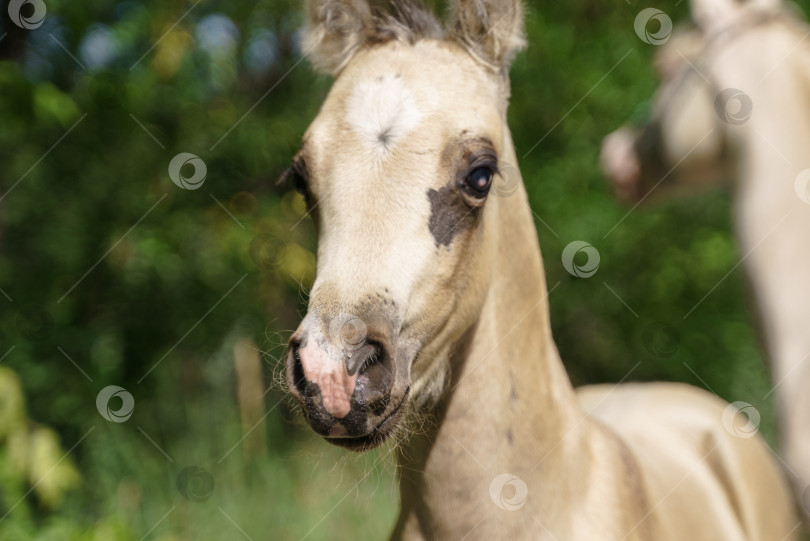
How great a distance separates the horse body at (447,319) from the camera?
1702mm

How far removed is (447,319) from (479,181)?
39 centimetres

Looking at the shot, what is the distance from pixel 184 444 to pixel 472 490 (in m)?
4.13

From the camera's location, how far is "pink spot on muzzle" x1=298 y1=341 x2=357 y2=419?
157cm

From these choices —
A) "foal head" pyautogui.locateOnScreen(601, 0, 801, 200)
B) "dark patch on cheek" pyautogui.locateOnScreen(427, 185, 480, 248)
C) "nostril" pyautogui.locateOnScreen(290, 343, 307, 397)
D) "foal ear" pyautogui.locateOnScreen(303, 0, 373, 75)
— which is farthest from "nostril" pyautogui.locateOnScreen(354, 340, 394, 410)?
"foal ear" pyautogui.locateOnScreen(303, 0, 373, 75)

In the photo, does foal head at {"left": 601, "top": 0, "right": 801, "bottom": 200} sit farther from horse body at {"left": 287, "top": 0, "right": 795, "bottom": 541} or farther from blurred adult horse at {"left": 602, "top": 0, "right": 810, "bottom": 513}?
horse body at {"left": 287, "top": 0, "right": 795, "bottom": 541}

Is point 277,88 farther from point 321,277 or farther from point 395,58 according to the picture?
point 321,277
